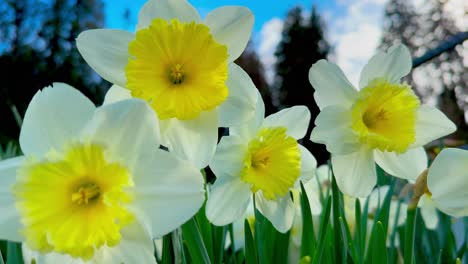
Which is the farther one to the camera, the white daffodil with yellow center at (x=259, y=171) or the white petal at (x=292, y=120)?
the white petal at (x=292, y=120)

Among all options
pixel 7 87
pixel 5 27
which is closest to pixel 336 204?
pixel 7 87

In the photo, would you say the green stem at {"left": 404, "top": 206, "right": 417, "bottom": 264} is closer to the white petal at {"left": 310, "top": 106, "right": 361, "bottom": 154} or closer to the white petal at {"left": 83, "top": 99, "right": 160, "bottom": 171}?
the white petal at {"left": 310, "top": 106, "right": 361, "bottom": 154}

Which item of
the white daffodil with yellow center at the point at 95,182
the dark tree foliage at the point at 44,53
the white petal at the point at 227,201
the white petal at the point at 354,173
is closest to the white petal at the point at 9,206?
the white daffodil with yellow center at the point at 95,182

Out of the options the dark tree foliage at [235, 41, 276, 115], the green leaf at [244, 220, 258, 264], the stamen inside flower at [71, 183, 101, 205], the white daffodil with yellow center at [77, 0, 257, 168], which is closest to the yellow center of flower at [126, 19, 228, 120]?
the white daffodil with yellow center at [77, 0, 257, 168]

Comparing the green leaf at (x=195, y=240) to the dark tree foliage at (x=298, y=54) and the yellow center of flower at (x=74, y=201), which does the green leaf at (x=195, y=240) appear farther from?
the dark tree foliage at (x=298, y=54)

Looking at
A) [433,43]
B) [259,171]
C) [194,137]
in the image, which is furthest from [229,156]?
[433,43]

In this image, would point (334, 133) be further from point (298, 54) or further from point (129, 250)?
point (298, 54)
